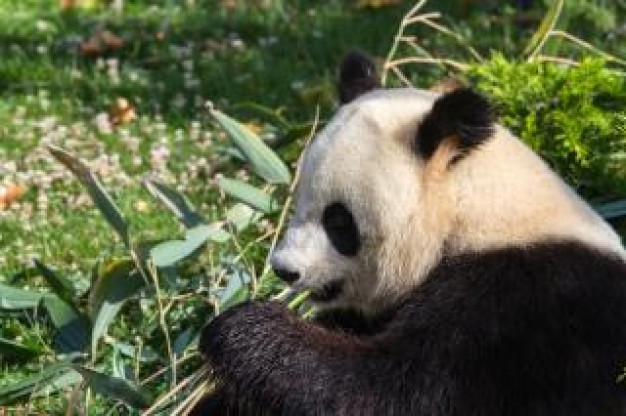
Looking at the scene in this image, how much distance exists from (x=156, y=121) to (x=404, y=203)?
4.01 metres

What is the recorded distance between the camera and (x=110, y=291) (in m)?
5.46

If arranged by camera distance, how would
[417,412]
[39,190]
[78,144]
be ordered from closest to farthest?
[417,412] → [39,190] → [78,144]

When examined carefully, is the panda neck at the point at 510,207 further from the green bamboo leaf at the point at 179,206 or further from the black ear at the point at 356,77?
the green bamboo leaf at the point at 179,206

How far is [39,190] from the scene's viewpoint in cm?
734

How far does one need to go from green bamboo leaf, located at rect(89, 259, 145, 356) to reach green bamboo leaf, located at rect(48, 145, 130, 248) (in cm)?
11

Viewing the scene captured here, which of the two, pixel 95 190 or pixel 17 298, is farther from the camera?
pixel 17 298

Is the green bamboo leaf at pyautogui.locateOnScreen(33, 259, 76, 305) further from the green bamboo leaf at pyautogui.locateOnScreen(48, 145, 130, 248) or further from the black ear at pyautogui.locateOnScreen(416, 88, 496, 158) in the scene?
the black ear at pyautogui.locateOnScreen(416, 88, 496, 158)

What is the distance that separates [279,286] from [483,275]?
1.54 metres

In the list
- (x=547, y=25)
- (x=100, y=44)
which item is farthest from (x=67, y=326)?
(x=100, y=44)

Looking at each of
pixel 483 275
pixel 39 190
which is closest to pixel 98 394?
pixel 483 275

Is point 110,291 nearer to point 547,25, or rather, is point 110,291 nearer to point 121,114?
point 547,25

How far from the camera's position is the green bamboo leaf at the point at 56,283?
5.79 meters

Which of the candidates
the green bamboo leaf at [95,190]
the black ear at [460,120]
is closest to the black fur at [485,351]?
the black ear at [460,120]

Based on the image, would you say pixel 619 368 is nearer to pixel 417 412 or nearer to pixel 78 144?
pixel 417 412
